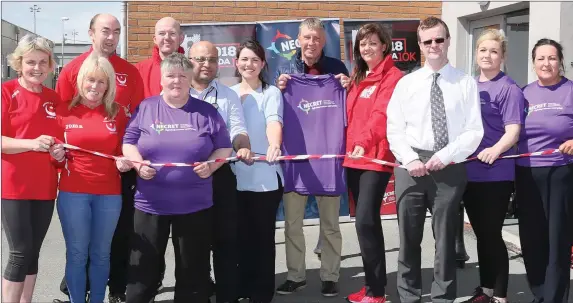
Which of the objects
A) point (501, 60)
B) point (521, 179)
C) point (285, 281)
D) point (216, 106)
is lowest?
point (285, 281)

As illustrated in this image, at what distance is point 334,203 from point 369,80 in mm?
1095

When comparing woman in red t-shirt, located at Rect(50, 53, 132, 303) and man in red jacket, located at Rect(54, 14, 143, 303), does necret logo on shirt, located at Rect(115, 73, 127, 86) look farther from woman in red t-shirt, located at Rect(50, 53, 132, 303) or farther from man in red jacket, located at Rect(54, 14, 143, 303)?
woman in red t-shirt, located at Rect(50, 53, 132, 303)

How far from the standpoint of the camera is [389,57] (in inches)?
176

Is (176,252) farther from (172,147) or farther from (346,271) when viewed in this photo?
(346,271)

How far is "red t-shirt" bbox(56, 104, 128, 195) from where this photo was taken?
3.90m

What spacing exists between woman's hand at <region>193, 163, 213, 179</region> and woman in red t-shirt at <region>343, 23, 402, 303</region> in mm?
1123

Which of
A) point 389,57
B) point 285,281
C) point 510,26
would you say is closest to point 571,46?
point 510,26

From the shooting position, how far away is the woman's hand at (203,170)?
3.71 meters

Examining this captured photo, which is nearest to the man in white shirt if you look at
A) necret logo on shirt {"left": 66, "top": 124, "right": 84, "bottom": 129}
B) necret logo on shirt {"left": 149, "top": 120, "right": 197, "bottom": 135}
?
necret logo on shirt {"left": 149, "top": 120, "right": 197, "bottom": 135}

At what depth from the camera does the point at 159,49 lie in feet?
15.4

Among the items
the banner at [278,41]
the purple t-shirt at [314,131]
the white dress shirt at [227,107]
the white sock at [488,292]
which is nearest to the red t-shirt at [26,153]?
the white dress shirt at [227,107]

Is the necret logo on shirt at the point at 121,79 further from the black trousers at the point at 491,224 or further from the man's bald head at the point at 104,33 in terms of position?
the black trousers at the point at 491,224

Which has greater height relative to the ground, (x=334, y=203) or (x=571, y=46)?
(x=571, y=46)

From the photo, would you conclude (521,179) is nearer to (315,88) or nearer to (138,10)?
(315,88)
